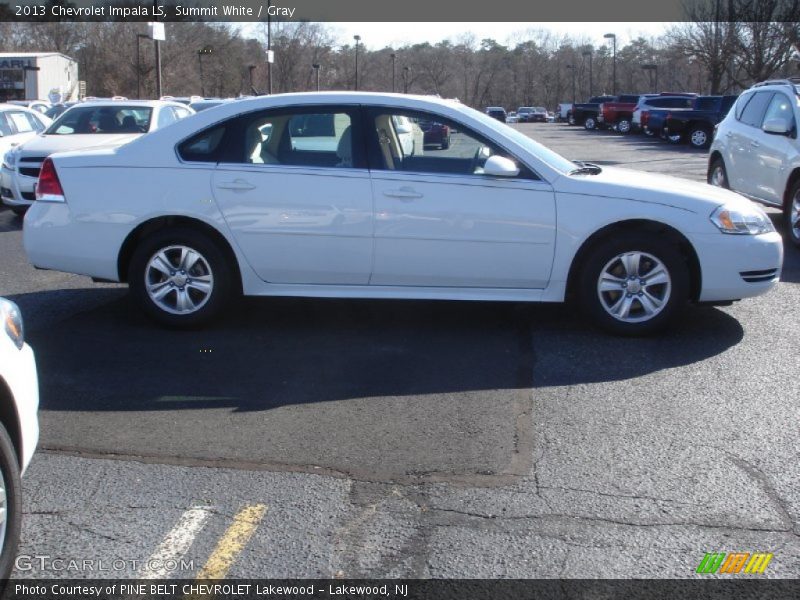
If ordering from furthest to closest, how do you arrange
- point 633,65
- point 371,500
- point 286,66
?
point 633,65
point 286,66
point 371,500

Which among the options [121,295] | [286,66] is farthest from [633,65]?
[121,295]

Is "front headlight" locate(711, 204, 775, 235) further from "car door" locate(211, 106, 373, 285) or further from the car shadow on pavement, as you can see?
"car door" locate(211, 106, 373, 285)

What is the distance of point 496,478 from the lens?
417 centimetres

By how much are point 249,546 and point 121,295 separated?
186 inches

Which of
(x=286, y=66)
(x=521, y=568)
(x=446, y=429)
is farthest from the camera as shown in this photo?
(x=286, y=66)

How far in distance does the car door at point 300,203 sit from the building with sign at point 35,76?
44.8 m

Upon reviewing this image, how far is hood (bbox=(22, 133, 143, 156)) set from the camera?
12.5 metres

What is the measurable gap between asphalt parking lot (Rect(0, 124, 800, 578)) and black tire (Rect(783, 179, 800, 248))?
3.33 m

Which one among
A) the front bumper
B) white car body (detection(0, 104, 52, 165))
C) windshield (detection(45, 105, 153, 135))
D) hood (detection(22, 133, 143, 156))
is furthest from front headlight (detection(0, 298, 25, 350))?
white car body (detection(0, 104, 52, 165))

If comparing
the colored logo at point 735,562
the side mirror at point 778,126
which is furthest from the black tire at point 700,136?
the colored logo at point 735,562

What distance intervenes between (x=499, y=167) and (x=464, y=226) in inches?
18.1

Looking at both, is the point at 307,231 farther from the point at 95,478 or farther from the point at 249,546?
the point at 249,546

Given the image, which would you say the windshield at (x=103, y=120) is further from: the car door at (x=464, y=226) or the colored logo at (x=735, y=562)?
the colored logo at (x=735, y=562)

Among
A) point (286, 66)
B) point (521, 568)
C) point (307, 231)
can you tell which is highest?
point (286, 66)
